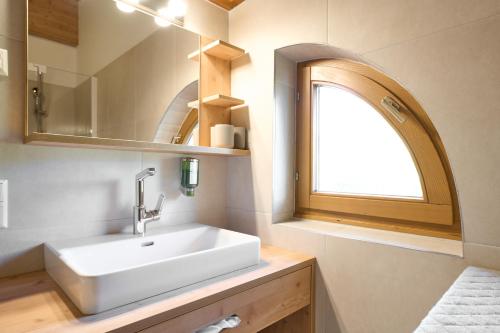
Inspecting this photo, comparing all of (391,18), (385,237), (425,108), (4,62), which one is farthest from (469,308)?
(4,62)

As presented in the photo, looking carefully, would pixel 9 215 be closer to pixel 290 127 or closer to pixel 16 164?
pixel 16 164

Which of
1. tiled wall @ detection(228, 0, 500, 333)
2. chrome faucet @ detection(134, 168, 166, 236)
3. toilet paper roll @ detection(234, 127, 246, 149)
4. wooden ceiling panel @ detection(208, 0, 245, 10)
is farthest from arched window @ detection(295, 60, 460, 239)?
chrome faucet @ detection(134, 168, 166, 236)

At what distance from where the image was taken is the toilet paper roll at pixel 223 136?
1505 millimetres

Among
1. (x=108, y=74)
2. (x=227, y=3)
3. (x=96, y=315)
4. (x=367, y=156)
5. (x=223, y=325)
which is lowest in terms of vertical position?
(x=223, y=325)

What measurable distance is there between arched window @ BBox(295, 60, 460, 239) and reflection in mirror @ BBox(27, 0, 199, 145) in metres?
0.64

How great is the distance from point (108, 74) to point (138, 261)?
2.59ft

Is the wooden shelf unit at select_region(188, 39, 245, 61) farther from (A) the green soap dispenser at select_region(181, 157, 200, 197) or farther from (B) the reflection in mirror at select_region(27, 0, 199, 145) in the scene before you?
(A) the green soap dispenser at select_region(181, 157, 200, 197)

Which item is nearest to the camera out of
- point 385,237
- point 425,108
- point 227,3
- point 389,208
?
point 425,108

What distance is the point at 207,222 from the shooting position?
64.3 inches

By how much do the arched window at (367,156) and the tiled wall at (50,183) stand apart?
0.73 m

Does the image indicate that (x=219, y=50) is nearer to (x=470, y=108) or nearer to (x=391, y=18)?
(x=391, y=18)

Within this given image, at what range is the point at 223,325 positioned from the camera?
0.92 meters

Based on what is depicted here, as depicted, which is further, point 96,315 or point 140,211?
point 140,211

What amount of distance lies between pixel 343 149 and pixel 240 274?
802 millimetres
